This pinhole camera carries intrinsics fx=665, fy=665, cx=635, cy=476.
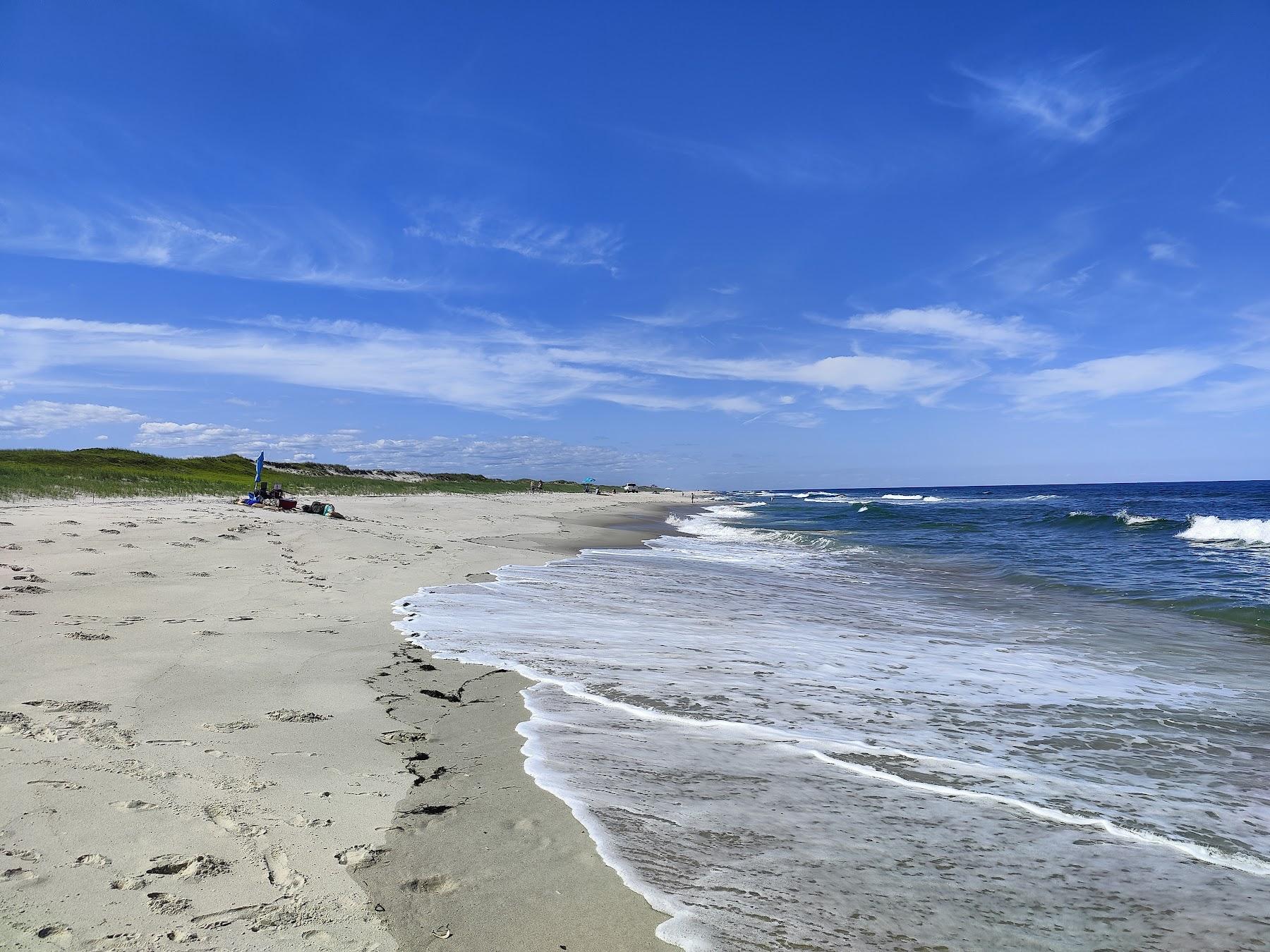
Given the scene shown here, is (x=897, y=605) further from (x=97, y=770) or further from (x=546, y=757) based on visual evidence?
(x=97, y=770)

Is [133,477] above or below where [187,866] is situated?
above

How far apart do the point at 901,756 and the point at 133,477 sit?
127ft

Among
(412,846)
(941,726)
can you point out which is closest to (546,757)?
(412,846)

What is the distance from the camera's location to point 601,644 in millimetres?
7785

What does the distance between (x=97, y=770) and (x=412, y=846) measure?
1884mm

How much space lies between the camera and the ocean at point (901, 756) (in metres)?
3.04

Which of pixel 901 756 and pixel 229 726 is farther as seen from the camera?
pixel 901 756

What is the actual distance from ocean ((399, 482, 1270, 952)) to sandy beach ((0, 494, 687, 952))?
0.43 m

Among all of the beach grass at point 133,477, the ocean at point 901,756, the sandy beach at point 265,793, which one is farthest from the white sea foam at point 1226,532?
the beach grass at point 133,477

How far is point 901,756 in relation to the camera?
486 centimetres

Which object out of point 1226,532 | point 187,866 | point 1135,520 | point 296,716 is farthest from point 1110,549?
point 187,866

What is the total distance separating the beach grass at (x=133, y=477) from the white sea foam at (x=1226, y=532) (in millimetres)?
39181

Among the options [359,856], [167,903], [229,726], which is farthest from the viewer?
[229,726]

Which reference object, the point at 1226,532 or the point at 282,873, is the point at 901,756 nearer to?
the point at 282,873
